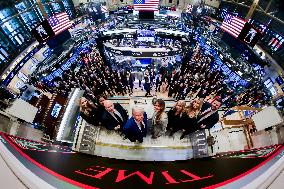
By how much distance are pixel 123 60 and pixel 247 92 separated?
695 cm


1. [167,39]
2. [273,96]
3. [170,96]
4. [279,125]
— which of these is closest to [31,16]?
[167,39]

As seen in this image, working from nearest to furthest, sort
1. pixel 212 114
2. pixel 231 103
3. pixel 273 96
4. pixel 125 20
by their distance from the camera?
pixel 212 114, pixel 231 103, pixel 273 96, pixel 125 20

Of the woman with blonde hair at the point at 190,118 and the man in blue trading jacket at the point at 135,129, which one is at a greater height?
the woman with blonde hair at the point at 190,118

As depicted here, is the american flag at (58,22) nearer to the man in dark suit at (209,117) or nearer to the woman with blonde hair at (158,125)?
the woman with blonde hair at (158,125)

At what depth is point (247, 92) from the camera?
12852 mm

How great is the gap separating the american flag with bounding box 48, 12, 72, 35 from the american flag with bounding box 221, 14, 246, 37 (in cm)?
902

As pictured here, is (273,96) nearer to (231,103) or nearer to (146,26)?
(231,103)

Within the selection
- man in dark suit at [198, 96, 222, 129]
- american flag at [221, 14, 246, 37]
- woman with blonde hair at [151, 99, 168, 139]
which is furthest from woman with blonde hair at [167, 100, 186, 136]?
american flag at [221, 14, 246, 37]

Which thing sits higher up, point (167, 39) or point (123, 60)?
point (167, 39)

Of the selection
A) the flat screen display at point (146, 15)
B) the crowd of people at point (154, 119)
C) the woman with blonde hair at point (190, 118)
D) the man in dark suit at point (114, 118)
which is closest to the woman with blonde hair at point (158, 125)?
the crowd of people at point (154, 119)

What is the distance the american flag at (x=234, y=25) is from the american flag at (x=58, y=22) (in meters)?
9.02

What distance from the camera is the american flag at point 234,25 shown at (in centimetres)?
1336

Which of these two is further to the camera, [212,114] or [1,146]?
[212,114]

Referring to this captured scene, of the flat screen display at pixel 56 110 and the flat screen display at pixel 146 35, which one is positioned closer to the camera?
the flat screen display at pixel 56 110
